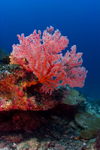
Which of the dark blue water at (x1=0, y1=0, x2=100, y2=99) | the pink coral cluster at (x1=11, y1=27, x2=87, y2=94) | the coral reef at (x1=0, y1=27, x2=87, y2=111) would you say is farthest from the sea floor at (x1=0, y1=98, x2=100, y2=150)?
the dark blue water at (x1=0, y1=0, x2=100, y2=99)

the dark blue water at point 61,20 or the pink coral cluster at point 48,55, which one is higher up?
the dark blue water at point 61,20

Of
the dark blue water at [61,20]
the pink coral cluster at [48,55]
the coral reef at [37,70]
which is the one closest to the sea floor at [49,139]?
the coral reef at [37,70]

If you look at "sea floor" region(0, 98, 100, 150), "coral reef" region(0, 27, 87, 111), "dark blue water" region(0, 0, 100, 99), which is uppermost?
"dark blue water" region(0, 0, 100, 99)

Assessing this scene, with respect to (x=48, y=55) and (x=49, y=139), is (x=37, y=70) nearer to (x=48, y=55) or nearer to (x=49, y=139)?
(x=48, y=55)

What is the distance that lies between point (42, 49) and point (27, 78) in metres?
1.04

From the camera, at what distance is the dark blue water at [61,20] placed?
77.9 metres

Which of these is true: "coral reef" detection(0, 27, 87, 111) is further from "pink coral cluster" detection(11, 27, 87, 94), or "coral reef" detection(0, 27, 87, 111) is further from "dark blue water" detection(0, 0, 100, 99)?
"dark blue water" detection(0, 0, 100, 99)

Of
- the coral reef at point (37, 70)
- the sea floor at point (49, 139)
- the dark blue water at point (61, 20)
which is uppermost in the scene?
the dark blue water at point (61, 20)

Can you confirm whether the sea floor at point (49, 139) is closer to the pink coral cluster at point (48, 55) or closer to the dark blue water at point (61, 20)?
the pink coral cluster at point (48, 55)

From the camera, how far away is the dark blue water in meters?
77.9

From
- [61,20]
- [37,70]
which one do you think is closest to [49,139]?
[37,70]

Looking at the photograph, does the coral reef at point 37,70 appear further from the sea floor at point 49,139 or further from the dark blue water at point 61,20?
the dark blue water at point 61,20

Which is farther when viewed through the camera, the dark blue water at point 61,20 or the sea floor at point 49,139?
the dark blue water at point 61,20

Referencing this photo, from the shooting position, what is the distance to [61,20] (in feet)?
289
